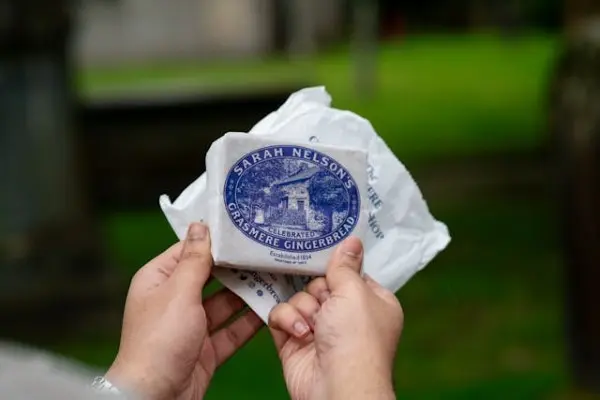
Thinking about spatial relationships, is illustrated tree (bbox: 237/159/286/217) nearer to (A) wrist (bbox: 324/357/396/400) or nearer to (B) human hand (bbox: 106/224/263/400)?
(B) human hand (bbox: 106/224/263/400)

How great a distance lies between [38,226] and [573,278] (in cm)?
280

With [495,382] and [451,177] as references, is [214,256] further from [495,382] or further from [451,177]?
[451,177]

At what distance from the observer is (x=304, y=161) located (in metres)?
1.86

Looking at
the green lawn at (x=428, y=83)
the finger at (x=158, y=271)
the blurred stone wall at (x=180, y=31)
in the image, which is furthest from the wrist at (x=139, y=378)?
the blurred stone wall at (x=180, y=31)

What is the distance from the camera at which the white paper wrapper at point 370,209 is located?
1934 mm

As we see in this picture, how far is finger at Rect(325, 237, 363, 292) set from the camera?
1.83 m

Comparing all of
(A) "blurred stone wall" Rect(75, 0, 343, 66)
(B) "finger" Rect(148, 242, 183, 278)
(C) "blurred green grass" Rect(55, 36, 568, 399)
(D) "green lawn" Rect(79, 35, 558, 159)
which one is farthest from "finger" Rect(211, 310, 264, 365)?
(A) "blurred stone wall" Rect(75, 0, 343, 66)

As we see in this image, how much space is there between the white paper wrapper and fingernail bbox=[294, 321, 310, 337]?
9 centimetres

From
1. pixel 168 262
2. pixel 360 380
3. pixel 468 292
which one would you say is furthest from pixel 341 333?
pixel 468 292

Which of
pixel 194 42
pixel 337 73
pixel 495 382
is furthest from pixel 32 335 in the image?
pixel 194 42

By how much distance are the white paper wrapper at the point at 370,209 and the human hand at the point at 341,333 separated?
0.21ft

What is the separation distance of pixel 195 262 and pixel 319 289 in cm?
Answer: 21

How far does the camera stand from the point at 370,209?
1.97m

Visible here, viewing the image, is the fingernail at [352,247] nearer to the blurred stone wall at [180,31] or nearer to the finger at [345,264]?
the finger at [345,264]
